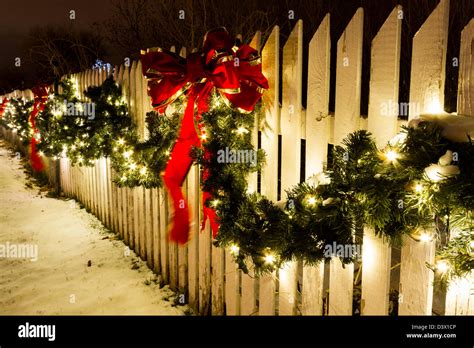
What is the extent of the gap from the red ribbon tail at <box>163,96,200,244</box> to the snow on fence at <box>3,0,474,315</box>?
123 mm

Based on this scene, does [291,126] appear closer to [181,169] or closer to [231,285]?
[181,169]

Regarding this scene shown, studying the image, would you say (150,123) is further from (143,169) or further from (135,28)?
(135,28)

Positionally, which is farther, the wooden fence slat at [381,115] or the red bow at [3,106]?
the red bow at [3,106]

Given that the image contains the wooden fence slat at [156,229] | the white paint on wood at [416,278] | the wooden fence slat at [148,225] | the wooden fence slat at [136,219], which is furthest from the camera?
the wooden fence slat at [136,219]

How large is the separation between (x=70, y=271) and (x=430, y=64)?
4.52 meters

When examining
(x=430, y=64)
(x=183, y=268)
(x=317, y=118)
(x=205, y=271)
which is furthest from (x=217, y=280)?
(x=430, y=64)

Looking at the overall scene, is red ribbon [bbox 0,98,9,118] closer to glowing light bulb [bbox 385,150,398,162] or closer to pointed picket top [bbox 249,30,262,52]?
pointed picket top [bbox 249,30,262,52]

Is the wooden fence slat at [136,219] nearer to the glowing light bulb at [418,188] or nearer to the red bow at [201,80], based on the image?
the red bow at [201,80]

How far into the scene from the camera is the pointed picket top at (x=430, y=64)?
6.52 feet

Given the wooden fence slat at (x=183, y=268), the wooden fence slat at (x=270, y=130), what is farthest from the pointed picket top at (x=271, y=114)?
the wooden fence slat at (x=183, y=268)

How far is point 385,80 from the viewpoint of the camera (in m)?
2.25

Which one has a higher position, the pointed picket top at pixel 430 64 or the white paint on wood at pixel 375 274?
the pointed picket top at pixel 430 64

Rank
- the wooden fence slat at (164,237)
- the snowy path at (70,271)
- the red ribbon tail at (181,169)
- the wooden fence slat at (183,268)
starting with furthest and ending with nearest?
1. the wooden fence slat at (164,237)
2. the wooden fence slat at (183,268)
3. the snowy path at (70,271)
4. the red ribbon tail at (181,169)
